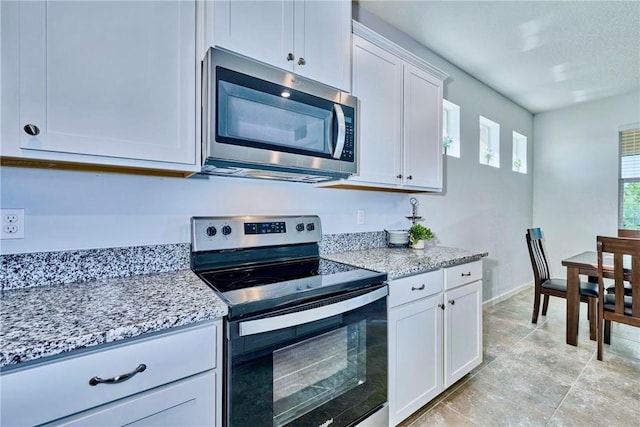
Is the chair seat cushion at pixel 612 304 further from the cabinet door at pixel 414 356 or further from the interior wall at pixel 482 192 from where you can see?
the cabinet door at pixel 414 356

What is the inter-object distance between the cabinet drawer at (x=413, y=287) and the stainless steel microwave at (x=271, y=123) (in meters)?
0.64

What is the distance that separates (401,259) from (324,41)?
1284 millimetres

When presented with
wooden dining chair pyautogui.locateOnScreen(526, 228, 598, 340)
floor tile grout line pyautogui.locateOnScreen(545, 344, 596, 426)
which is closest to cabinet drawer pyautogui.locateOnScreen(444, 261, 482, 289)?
floor tile grout line pyautogui.locateOnScreen(545, 344, 596, 426)

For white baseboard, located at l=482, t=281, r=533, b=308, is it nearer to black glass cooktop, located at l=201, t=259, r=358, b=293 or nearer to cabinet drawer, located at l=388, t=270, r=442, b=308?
cabinet drawer, located at l=388, t=270, r=442, b=308

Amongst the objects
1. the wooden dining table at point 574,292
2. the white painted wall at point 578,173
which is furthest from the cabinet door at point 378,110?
the white painted wall at point 578,173

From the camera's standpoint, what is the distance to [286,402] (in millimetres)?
1136

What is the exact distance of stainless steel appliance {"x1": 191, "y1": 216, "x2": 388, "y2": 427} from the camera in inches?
39.3

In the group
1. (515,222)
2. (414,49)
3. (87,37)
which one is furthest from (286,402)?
(515,222)

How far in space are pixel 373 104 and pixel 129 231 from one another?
1.51 meters

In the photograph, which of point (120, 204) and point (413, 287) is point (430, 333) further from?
point (120, 204)

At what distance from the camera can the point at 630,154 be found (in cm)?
393

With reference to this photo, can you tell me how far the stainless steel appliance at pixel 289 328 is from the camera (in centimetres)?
100

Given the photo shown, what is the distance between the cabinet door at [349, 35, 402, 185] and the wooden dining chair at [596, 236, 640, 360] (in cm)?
176

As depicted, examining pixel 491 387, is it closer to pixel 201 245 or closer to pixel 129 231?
pixel 201 245
